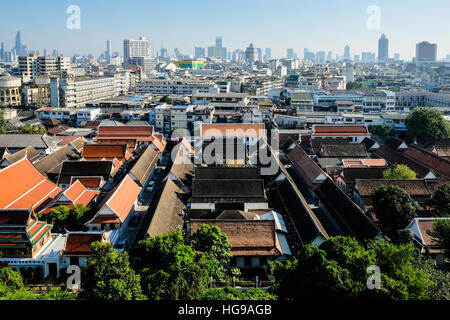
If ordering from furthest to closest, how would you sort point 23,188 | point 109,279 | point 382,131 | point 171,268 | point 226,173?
point 382,131, point 226,173, point 23,188, point 171,268, point 109,279

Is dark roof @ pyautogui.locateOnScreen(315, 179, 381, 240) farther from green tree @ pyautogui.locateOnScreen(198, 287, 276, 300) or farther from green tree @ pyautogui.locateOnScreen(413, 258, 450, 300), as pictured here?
green tree @ pyautogui.locateOnScreen(198, 287, 276, 300)

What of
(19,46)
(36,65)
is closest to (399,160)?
(36,65)

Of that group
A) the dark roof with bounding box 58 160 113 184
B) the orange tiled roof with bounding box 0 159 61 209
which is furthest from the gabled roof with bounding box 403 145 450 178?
the orange tiled roof with bounding box 0 159 61 209

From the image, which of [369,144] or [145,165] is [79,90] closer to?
[145,165]

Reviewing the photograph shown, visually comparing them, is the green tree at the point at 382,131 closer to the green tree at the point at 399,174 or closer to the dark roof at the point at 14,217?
the green tree at the point at 399,174
